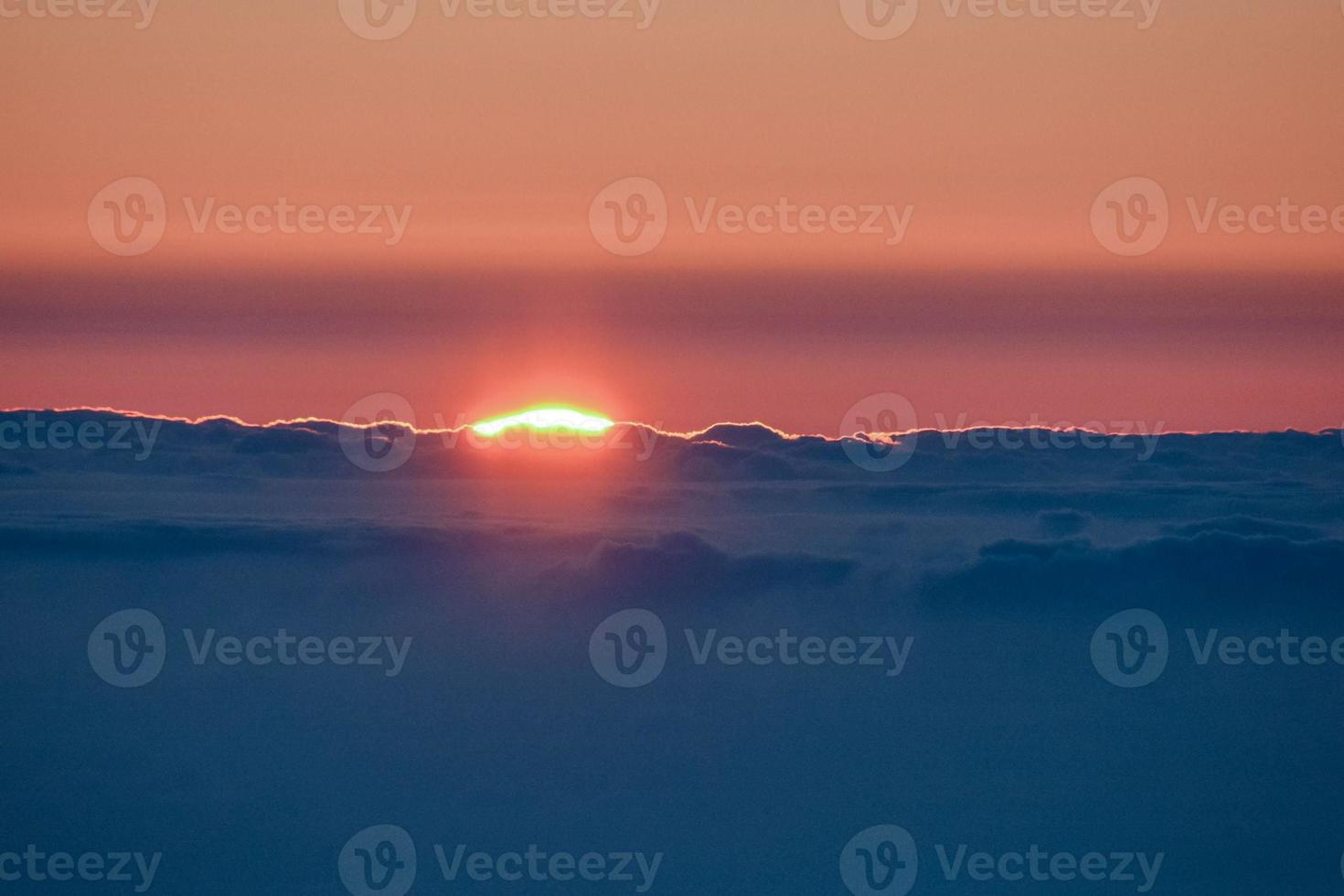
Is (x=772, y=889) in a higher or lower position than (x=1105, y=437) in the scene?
lower

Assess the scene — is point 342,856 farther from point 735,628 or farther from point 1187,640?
point 1187,640

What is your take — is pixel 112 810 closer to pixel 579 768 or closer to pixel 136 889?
pixel 136 889

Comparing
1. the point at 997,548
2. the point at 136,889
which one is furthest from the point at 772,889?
the point at 997,548

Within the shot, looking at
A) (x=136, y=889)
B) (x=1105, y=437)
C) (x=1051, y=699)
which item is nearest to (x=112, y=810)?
(x=136, y=889)

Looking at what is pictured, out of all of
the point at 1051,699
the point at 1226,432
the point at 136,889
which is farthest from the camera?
the point at 1226,432

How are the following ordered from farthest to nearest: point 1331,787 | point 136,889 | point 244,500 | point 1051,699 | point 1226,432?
point 1226,432 < point 244,500 < point 1051,699 < point 1331,787 < point 136,889

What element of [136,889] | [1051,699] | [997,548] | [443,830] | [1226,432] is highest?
[1226,432]

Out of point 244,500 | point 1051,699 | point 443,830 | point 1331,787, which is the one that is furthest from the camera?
point 244,500

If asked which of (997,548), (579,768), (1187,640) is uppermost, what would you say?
(997,548)

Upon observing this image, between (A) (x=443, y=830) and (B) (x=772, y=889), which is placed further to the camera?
(A) (x=443, y=830)
